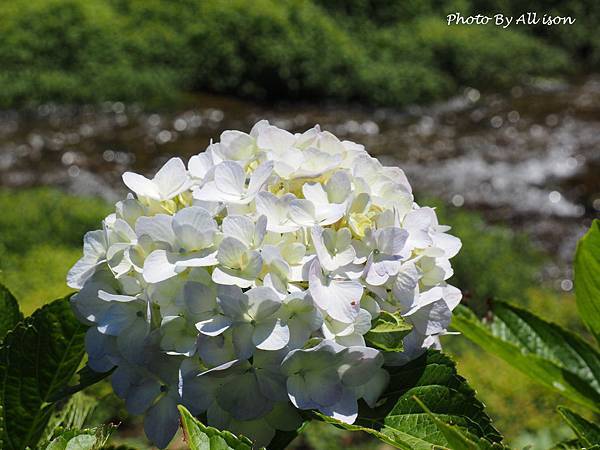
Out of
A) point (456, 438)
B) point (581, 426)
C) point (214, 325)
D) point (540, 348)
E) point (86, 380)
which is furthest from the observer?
point (540, 348)

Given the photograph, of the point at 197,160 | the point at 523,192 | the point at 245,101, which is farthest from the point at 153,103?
the point at 197,160

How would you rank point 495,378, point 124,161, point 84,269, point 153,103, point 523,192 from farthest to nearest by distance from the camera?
point 153,103 → point 124,161 → point 523,192 → point 495,378 → point 84,269

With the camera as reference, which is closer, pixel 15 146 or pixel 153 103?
pixel 15 146

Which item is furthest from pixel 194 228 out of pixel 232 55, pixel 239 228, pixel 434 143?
pixel 232 55

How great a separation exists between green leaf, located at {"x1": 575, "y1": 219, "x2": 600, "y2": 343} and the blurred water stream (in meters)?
4.21

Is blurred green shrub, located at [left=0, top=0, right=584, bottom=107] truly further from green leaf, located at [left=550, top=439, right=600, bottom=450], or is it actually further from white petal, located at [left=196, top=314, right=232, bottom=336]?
white petal, located at [left=196, top=314, right=232, bottom=336]

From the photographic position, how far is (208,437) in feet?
2.33

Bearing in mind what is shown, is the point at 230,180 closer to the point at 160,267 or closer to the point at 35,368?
the point at 160,267

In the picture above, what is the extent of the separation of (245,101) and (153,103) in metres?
0.97

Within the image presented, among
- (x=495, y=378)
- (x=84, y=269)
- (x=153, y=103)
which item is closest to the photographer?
(x=84, y=269)

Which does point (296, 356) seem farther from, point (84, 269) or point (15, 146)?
point (15, 146)

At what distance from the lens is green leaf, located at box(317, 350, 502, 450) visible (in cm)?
86

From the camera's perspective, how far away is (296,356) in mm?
788

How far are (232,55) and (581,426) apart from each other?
811 cm
